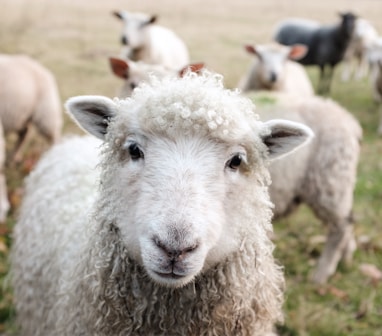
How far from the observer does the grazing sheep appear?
13.6 feet

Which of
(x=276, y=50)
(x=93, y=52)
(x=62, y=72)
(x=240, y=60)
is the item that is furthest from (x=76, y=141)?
(x=240, y=60)

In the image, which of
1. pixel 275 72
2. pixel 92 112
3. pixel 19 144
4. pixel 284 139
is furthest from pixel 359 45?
pixel 92 112

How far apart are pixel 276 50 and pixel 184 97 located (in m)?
5.39

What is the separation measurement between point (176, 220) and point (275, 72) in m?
5.33

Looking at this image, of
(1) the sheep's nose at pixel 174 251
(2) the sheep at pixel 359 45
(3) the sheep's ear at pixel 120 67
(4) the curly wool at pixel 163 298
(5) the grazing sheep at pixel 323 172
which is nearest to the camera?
(1) the sheep's nose at pixel 174 251

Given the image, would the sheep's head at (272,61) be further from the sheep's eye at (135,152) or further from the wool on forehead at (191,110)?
the sheep's eye at (135,152)

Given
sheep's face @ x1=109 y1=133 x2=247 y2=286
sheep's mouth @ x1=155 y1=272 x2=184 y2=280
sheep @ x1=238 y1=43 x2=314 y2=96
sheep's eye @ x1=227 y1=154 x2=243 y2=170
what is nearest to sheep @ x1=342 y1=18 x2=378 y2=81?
sheep @ x1=238 y1=43 x2=314 y2=96

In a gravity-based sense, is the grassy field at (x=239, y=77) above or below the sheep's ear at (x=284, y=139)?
below

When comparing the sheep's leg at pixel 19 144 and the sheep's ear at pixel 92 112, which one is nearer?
the sheep's ear at pixel 92 112

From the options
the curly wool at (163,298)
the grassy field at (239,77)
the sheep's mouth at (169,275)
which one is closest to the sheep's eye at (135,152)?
the curly wool at (163,298)

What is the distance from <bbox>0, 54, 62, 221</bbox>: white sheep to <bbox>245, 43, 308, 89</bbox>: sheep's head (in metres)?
2.84

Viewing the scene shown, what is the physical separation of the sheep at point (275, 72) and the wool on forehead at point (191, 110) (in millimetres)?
4754

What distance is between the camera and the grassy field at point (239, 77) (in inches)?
155

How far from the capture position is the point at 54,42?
13062 millimetres
